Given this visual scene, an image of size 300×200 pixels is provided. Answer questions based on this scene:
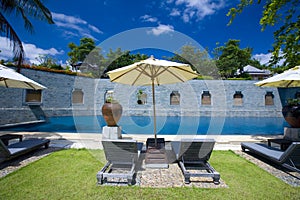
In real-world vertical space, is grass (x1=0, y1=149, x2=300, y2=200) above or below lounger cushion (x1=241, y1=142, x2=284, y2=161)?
below

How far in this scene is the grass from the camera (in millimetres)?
2221

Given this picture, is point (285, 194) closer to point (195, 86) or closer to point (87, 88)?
point (195, 86)

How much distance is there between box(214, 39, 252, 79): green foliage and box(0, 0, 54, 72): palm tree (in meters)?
29.1

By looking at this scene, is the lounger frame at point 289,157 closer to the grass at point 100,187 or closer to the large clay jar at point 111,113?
the grass at point 100,187

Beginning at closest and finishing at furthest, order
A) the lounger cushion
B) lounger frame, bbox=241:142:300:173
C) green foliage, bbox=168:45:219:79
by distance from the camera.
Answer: lounger frame, bbox=241:142:300:173
the lounger cushion
green foliage, bbox=168:45:219:79

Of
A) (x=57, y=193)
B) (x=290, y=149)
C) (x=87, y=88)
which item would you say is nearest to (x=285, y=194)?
(x=290, y=149)

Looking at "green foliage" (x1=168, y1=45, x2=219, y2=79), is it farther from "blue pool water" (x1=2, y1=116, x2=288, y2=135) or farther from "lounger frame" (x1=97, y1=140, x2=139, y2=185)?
"lounger frame" (x1=97, y1=140, x2=139, y2=185)

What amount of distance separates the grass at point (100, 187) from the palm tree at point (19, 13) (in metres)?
4.71

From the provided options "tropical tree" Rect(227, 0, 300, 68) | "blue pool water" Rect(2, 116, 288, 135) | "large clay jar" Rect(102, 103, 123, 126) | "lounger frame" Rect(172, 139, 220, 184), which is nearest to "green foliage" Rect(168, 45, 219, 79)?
"blue pool water" Rect(2, 116, 288, 135)

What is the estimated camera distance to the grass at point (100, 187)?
7.29ft

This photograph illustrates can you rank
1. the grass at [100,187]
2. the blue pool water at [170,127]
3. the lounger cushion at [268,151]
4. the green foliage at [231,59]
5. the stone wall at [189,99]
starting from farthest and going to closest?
the green foliage at [231,59] < the stone wall at [189,99] < the blue pool water at [170,127] < the lounger cushion at [268,151] < the grass at [100,187]

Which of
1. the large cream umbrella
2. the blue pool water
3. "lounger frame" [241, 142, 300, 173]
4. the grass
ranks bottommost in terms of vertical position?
the blue pool water

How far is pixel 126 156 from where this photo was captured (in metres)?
2.87

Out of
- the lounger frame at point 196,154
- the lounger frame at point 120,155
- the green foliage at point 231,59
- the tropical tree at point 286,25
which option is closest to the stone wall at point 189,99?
the green foliage at point 231,59
